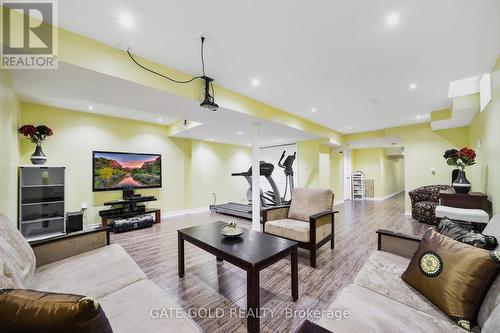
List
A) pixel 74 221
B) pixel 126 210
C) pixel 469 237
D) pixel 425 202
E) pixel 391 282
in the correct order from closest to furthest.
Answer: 1. pixel 469 237
2. pixel 391 282
3. pixel 74 221
4. pixel 126 210
5. pixel 425 202

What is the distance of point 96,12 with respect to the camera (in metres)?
1.74

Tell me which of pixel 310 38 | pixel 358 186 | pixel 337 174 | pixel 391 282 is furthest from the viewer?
pixel 358 186

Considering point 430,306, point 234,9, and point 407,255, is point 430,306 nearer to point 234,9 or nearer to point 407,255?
point 407,255

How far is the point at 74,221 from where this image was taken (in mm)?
3971

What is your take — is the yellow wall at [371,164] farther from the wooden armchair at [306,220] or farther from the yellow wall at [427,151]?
the wooden armchair at [306,220]

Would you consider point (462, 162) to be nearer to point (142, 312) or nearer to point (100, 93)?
point (142, 312)

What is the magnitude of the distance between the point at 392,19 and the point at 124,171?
18.3 ft

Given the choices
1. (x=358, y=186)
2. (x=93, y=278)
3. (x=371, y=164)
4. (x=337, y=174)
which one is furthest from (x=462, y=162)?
(x=371, y=164)

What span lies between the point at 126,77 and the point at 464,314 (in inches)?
133

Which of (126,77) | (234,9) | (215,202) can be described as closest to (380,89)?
(234,9)

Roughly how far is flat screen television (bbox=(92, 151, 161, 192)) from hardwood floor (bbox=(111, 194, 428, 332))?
1401 mm

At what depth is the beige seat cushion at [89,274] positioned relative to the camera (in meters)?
1.35

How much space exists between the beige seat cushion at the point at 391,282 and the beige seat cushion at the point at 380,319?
2.4 inches

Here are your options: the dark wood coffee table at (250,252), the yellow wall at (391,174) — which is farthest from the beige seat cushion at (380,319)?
the yellow wall at (391,174)
